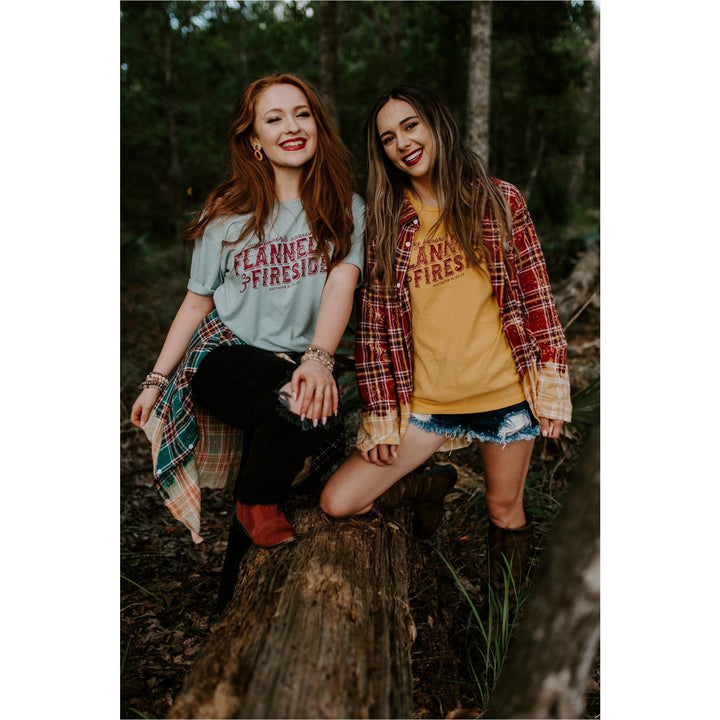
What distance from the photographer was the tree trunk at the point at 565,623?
4.55 ft

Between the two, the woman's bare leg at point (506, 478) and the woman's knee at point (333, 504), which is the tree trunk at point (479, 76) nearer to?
the woman's bare leg at point (506, 478)

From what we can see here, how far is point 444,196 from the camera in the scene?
7.58 feet

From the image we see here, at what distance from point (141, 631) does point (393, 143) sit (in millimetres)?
2429

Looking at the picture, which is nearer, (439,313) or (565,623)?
(565,623)

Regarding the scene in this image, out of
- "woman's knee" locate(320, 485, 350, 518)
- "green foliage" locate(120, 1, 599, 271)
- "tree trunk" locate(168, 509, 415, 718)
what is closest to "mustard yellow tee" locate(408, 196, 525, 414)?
"woman's knee" locate(320, 485, 350, 518)

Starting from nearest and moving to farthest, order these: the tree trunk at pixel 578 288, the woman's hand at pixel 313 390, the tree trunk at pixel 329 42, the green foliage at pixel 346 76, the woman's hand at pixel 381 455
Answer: the woman's hand at pixel 313 390 → the woman's hand at pixel 381 455 → the tree trunk at pixel 578 288 → the tree trunk at pixel 329 42 → the green foliage at pixel 346 76

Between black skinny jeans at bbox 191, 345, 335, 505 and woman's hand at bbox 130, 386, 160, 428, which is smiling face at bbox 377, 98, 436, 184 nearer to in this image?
black skinny jeans at bbox 191, 345, 335, 505

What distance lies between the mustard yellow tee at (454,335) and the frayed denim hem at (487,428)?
0.04 m

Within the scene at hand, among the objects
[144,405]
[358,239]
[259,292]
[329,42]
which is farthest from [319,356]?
[329,42]

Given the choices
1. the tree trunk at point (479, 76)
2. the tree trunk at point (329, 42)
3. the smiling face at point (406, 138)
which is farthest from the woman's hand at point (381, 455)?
the tree trunk at point (329, 42)

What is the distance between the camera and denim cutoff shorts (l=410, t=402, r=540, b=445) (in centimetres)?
235

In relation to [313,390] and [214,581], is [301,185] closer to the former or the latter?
[313,390]

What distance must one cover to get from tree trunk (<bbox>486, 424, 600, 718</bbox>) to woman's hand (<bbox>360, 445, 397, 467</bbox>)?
93 centimetres

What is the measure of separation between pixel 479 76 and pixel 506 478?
14.8 ft
